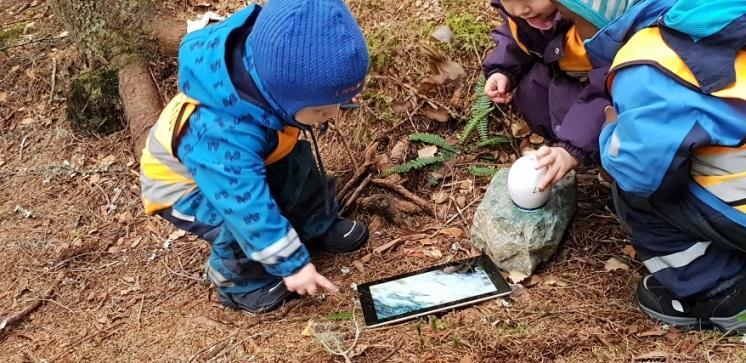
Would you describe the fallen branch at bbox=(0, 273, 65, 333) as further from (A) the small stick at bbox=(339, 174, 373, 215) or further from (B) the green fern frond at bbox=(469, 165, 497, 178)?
(B) the green fern frond at bbox=(469, 165, 497, 178)

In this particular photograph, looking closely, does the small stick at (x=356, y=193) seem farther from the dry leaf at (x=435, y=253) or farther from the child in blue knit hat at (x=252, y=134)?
the dry leaf at (x=435, y=253)

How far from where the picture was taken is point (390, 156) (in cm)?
428

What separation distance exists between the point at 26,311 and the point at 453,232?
2.43m

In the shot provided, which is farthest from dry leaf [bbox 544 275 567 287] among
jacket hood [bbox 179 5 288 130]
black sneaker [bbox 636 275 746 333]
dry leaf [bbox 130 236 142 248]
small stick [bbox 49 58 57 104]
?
small stick [bbox 49 58 57 104]

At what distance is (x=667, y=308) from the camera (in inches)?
116

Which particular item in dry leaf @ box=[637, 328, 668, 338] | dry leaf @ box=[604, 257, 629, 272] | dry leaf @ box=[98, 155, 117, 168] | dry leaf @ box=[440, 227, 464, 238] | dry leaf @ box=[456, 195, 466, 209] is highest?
dry leaf @ box=[637, 328, 668, 338]

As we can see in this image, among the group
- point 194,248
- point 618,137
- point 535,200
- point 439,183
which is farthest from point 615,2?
point 194,248

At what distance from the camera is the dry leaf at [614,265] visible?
3.34 m

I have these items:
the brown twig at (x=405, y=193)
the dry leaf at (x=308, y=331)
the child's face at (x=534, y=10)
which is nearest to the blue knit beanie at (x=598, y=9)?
the child's face at (x=534, y=10)

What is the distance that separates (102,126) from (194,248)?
181 centimetres

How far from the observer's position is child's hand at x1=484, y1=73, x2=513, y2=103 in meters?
3.83

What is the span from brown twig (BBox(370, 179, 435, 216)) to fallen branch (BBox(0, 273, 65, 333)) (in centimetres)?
198

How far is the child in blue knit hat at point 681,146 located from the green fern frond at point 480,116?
1.11m

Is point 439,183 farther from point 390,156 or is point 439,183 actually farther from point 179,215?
point 179,215
